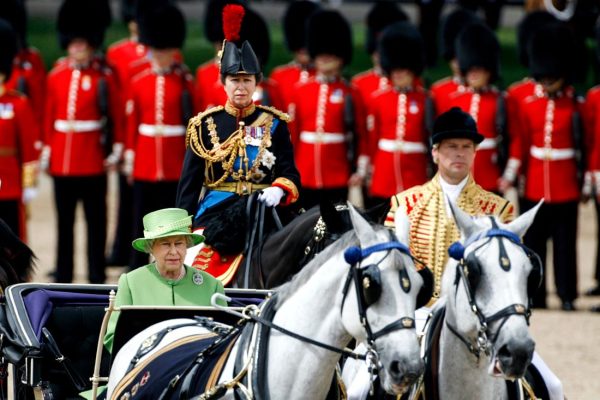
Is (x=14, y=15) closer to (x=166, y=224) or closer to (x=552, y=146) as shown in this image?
(x=552, y=146)

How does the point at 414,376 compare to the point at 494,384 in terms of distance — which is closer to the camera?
the point at 414,376

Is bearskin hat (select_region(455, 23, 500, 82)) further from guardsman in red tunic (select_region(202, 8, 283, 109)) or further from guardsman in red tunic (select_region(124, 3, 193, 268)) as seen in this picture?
guardsman in red tunic (select_region(124, 3, 193, 268))

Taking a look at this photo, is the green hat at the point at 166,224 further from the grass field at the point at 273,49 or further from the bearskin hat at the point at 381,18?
the grass field at the point at 273,49

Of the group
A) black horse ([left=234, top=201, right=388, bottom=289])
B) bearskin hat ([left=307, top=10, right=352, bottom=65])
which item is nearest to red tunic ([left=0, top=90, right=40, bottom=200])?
bearskin hat ([left=307, top=10, right=352, bottom=65])

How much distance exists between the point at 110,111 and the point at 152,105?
269 mm

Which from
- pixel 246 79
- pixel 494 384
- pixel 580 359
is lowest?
pixel 580 359

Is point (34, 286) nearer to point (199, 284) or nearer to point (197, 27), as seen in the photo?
point (199, 284)

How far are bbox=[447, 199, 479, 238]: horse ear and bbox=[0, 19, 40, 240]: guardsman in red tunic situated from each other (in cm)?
539

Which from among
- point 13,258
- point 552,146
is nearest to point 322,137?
point 552,146

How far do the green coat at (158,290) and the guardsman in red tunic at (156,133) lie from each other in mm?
5473

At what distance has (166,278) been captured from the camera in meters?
5.76

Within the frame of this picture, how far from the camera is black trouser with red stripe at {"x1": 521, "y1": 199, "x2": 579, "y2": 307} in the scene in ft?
36.0

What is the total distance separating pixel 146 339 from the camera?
18.3ft

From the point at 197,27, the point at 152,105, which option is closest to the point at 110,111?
the point at 152,105
